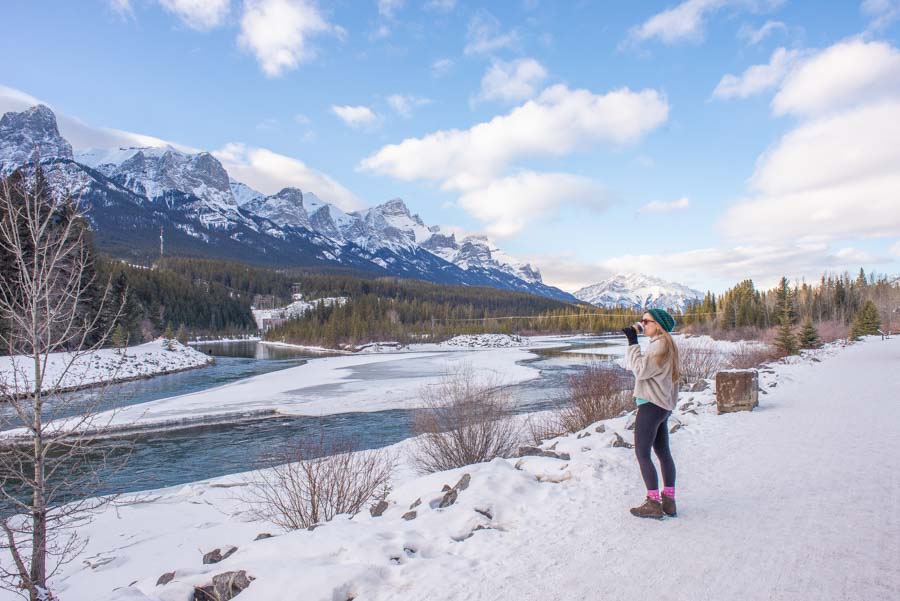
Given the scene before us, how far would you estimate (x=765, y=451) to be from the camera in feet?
27.2

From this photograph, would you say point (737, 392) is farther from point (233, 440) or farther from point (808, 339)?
point (808, 339)

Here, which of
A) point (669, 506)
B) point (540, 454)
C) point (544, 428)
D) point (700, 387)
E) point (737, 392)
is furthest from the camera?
point (700, 387)

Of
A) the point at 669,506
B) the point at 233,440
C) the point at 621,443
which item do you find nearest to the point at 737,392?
the point at 621,443

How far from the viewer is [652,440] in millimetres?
5180

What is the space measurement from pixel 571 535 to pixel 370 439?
45.4 feet

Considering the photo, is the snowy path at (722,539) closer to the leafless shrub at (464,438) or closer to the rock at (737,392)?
the rock at (737,392)

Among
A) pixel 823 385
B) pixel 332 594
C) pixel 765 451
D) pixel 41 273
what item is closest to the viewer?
pixel 332 594

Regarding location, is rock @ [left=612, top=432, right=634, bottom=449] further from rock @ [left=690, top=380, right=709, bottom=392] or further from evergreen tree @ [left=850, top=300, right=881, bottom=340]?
evergreen tree @ [left=850, top=300, right=881, bottom=340]

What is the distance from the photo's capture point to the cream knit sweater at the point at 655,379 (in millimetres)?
5078

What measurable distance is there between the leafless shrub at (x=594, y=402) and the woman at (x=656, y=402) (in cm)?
919

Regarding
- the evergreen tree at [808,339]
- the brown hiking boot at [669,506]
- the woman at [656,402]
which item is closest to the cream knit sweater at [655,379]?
the woman at [656,402]

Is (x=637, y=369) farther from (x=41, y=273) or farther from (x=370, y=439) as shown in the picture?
(x=370, y=439)

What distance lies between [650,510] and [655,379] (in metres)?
1.48

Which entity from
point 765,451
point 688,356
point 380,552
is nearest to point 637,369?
point 380,552
